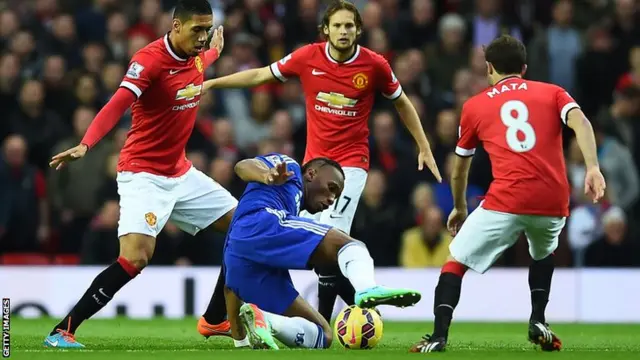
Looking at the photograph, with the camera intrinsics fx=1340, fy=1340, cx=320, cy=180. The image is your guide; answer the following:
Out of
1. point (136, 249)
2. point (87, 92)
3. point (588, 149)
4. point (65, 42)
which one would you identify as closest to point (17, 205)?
point (87, 92)

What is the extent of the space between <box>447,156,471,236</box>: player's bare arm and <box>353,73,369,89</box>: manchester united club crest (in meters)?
1.61

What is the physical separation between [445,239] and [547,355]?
659 centimetres

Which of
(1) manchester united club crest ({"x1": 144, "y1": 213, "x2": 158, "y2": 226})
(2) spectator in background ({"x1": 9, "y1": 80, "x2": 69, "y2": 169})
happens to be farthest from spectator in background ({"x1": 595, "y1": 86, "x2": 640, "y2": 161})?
(1) manchester united club crest ({"x1": 144, "y1": 213, "x2": 158, "y2": 226})

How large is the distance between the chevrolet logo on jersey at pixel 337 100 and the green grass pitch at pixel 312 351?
1.87 m

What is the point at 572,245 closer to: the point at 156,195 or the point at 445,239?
the point at 445,239

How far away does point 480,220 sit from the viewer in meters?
8.80

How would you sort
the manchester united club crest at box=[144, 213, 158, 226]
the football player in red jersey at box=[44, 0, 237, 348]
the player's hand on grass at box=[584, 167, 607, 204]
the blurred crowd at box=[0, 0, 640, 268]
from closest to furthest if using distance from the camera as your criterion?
1. the player's hand on grass at box=[584, 167, 607, 204]
2. the football player in red jersey at box=[44, 0, 237, 348]
3. the manchester united club crest at box=[144, 213, 158, 226]
4. the blurred crowd at box=[0, 0, 640, 268]

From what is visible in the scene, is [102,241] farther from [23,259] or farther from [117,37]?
[117,37]

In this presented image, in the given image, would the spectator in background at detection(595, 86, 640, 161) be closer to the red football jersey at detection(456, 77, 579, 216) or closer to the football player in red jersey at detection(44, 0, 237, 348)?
the football player in red jersey at detection(44, 0, 237, 348)

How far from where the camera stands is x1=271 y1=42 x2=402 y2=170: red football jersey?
10.5m

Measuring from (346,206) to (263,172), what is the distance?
177cm

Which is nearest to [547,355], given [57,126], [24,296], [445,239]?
[445,239]

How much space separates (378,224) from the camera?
49.4ft

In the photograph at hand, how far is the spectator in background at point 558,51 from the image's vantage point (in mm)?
17219
